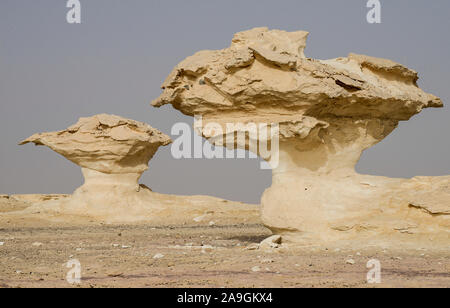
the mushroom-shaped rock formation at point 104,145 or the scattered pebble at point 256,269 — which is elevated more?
the mushroom-shaped rock formation at point 104,145

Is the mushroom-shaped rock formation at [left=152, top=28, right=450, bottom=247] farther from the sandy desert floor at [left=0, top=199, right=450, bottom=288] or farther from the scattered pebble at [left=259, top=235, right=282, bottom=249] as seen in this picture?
the sandy desert floor at [left=0, top=199, right=450, bottom=288]

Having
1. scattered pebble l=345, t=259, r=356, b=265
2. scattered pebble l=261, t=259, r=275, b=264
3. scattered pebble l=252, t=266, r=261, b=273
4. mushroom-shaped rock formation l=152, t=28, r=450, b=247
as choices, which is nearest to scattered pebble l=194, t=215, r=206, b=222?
mushroom-shaped rock formation l=152, t=28, r=450, b=247

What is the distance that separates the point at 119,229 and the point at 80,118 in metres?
5.32

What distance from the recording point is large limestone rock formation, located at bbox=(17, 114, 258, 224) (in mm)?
21281

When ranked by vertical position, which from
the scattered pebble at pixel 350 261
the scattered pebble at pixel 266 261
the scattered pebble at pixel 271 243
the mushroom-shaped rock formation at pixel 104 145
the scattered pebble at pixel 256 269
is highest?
the mushroom-shaped rock formation at pixel 104 145

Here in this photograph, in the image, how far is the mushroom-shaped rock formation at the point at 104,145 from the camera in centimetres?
2128

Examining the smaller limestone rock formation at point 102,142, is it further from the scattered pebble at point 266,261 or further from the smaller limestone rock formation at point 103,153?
the scattered pebble at point 266,261

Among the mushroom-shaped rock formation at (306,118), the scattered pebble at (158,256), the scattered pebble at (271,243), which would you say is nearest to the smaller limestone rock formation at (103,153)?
the mushroom-shaped rock formation at (306,118)

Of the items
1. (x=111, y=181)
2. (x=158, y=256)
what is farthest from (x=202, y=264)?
(x=111, y=181)

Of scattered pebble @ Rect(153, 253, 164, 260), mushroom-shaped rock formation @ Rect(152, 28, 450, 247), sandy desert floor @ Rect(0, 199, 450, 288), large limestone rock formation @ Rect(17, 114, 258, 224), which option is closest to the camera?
sandy desert floor @ Rect(0, 199, 450, 288)

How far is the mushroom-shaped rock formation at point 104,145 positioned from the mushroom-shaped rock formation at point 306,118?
891 cm

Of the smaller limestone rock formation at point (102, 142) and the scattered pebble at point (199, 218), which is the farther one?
the smaller limestone rock formation at point (102, 142)

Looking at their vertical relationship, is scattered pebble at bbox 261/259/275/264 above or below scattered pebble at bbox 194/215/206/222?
above

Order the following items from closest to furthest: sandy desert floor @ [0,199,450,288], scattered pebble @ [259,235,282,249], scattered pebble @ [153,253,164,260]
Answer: sandy desert floor @ [0,199,450,288] → scattered pebble @ [153,253,164,260] → scattered pebble @ [259,235,282,249]
